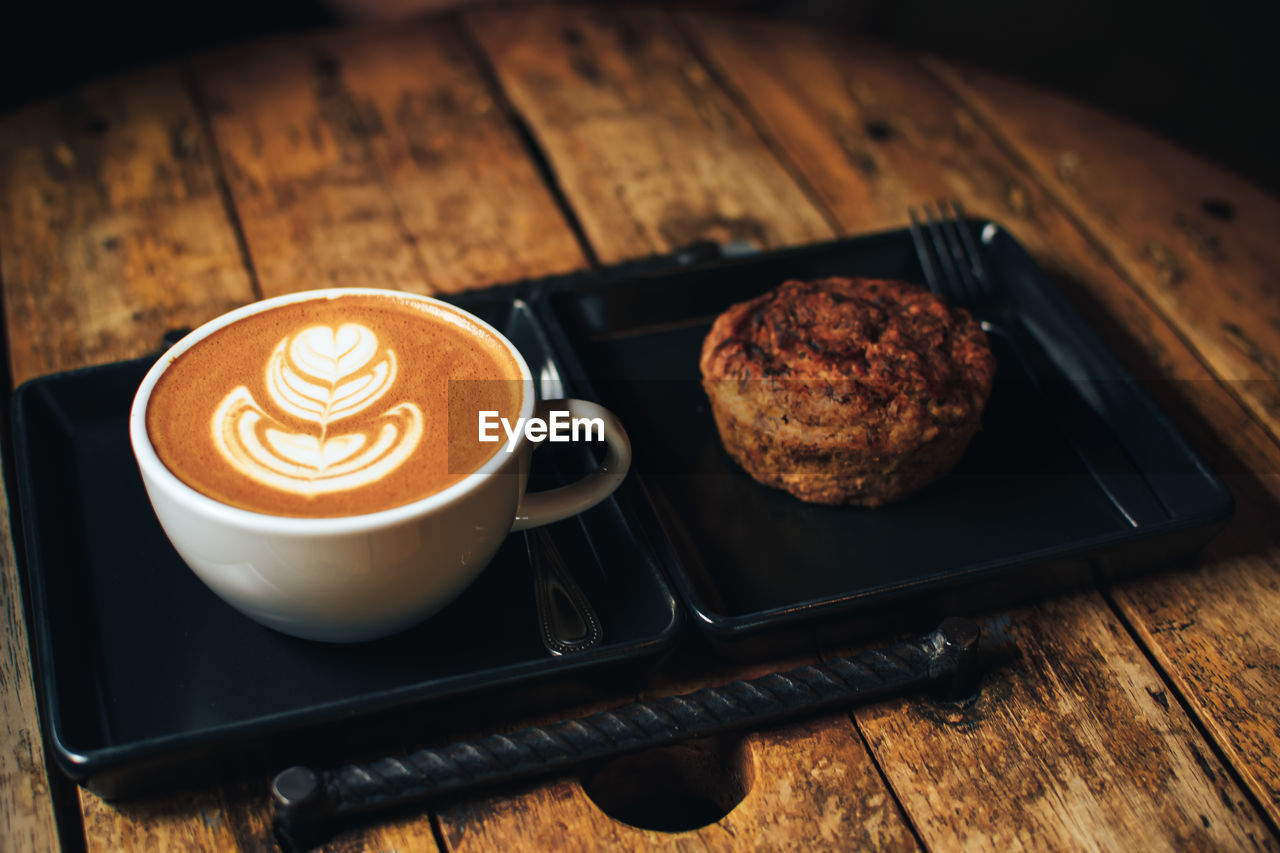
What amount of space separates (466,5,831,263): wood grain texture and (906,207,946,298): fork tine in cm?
17

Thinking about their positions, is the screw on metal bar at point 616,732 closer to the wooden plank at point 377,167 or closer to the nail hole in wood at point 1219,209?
the wooden plank at point 377,167

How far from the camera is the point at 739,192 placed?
5.29 ft

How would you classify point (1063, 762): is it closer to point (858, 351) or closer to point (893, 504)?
point (893, 504)

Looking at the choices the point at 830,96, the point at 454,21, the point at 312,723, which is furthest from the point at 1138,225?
the point at 312,723

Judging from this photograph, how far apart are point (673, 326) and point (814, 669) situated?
1.89 feet

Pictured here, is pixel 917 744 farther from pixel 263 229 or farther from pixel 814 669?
pixel 263 229

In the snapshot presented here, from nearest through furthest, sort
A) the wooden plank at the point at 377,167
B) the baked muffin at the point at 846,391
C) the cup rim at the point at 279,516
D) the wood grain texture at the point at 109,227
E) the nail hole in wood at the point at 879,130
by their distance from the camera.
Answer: the cup rim at the point at 279,516 → the baked muffin at the point at 846,391 → the wood grain texture at the point at 109,227 → the wooden plank at the point at 377,167 → the nail hole in wood at the point at 879,130

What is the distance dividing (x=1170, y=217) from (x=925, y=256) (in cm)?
46

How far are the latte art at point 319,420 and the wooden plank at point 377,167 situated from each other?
46 centimetres

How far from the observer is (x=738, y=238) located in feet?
5.06

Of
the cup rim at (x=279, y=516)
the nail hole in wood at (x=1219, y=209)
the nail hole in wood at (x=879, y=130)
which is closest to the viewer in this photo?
the cup rim at (x=279, y=516)

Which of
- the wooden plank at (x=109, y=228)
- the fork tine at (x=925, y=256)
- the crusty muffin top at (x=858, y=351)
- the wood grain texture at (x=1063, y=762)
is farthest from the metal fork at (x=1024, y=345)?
the wooden plank at (x=109, y=228)

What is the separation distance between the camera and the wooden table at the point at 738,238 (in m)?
0.88

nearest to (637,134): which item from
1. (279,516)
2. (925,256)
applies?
(925,256)
